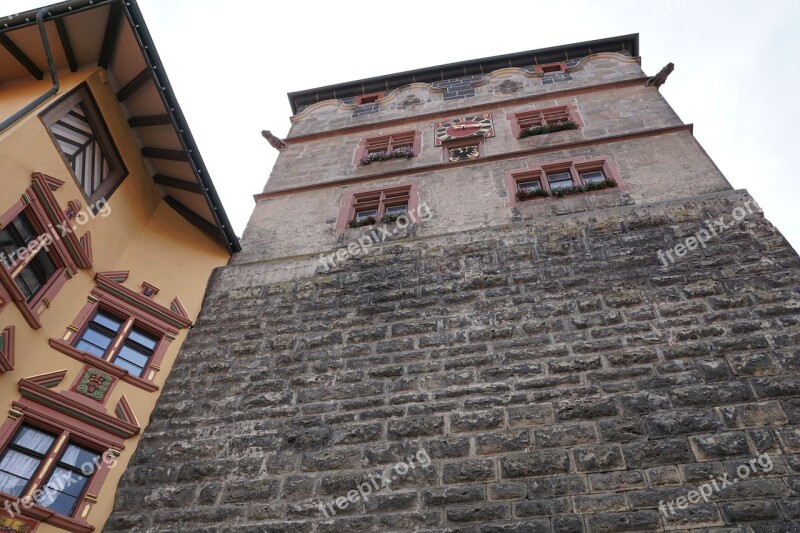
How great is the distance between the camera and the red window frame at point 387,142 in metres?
12.8

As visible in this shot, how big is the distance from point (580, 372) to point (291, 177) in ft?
25.3

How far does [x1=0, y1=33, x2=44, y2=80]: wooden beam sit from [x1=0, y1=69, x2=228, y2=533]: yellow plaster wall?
0.87ft

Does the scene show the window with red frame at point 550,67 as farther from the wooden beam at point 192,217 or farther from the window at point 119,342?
the window at point 119,342

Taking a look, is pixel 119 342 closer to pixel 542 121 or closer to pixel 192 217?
pixel 192 217

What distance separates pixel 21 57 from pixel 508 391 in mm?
7967

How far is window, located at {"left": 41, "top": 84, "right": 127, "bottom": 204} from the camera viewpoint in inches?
309

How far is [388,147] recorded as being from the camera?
42.2 ft
